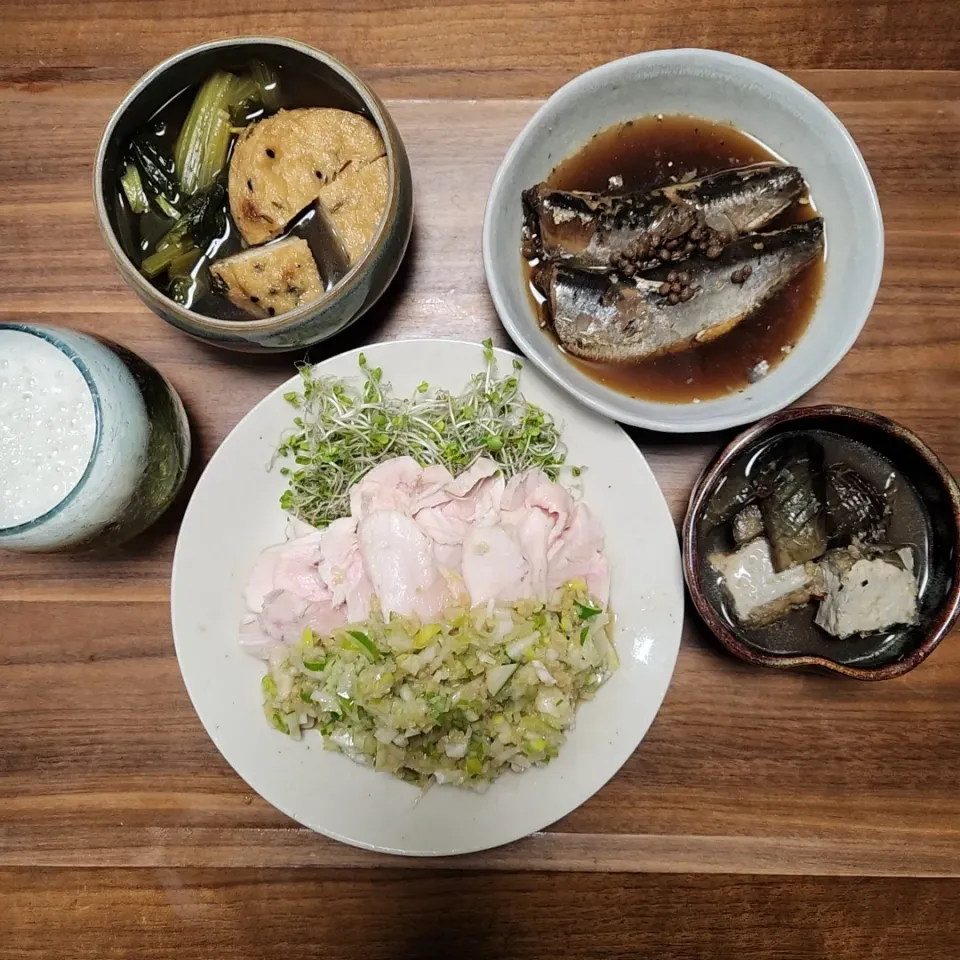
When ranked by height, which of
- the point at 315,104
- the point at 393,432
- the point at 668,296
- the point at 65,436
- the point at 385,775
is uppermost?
the point at 315,104

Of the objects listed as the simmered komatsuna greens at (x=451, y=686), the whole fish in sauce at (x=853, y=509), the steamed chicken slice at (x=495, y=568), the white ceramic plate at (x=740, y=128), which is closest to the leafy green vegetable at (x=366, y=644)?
the simmered komatsuna greens at (x=451, y=686)

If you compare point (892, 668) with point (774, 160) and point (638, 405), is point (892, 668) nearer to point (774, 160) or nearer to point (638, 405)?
point (638, 405)

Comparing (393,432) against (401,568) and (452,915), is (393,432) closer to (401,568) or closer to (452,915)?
(401,568)

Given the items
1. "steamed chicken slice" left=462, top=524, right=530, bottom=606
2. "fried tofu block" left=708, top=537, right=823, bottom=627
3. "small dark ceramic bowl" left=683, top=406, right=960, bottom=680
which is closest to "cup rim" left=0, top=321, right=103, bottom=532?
"steamed chicken slice" left=462, top=524, right=530, bottom=606

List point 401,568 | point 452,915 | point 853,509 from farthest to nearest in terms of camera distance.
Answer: point 452,915
point 853,509
point 401,568

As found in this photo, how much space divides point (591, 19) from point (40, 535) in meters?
1.69

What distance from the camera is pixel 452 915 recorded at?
1779 mm

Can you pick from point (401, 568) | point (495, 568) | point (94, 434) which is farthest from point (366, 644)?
point (94, 434)

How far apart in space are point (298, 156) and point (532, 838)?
1.62 meters

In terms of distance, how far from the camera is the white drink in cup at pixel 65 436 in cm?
131

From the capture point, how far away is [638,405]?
1.58 metres

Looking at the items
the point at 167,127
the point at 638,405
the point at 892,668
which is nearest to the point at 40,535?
the point at 167,127

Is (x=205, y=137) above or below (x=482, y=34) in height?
below

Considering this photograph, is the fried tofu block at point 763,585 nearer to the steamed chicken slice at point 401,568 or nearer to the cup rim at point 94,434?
the steamed chicken slice at point 401,568
